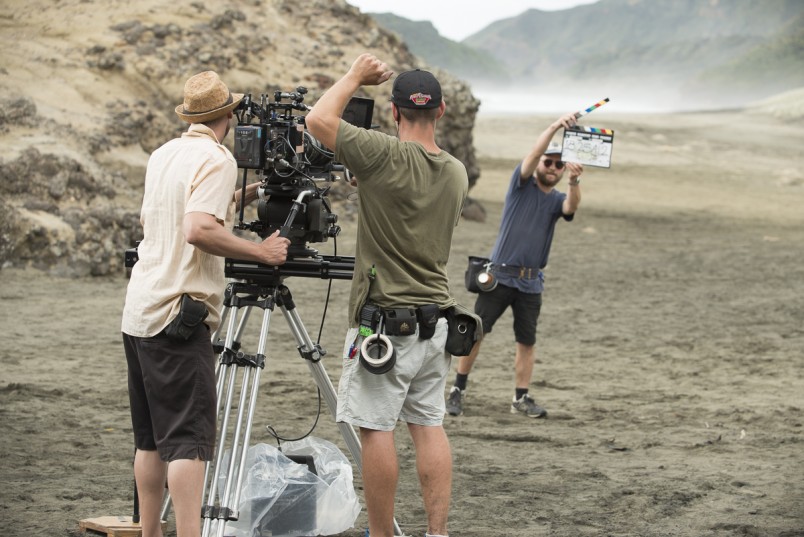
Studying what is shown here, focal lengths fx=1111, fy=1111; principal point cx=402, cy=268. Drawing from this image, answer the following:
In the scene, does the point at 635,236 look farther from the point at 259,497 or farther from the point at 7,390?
the point at 259,497

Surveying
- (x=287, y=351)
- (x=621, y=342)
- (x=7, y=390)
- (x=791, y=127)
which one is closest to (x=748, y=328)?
(x=621, y=342)

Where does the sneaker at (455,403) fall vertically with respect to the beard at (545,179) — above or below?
below

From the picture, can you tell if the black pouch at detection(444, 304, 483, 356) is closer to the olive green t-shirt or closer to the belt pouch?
the olive green t-shirt

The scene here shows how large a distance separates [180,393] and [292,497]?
2.91 feet

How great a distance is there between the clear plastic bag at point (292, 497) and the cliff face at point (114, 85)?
7521mm

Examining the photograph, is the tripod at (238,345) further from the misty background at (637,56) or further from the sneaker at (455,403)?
the misty background at (637,56)

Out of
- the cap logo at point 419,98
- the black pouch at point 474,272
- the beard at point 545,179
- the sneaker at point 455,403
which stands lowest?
the sneaker at point 455,403

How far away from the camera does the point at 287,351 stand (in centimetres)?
874

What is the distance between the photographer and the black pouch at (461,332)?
13.0 ft

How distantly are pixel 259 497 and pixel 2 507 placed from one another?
4.07ft

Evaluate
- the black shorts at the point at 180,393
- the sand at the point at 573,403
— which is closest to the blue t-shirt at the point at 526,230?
the sand at the point at 573,403

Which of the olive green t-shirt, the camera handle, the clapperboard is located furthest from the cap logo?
the clapperboard

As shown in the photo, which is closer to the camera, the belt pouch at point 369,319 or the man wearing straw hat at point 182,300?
the man wearing straw hat at point 182,300

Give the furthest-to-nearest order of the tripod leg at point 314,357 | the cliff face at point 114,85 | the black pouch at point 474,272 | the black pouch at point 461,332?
1. the cliff face at point 114,85
2. the black pouch at point 474,272
3. the tripod leg at point 314,357
4. the black pouch at point 461,332
